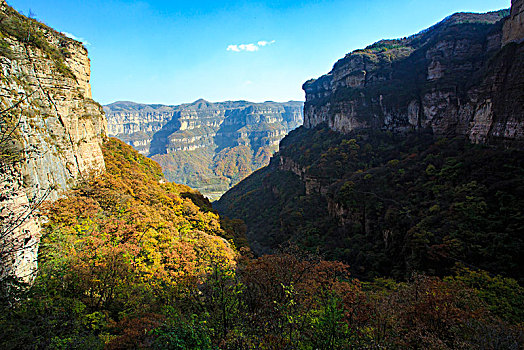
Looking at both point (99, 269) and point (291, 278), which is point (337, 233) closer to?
point (291, 278)

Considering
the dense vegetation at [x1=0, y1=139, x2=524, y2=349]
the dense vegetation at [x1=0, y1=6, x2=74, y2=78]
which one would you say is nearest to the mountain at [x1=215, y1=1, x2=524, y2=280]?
the dense vegetation at [x1=0, y1=139, x2=524, y2=349]

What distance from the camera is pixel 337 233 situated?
130 feet

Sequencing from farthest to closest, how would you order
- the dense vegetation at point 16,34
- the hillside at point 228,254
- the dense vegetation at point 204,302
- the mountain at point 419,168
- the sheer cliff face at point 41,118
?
the mountain at point 419,168 → the dense vegetation at point 16,34 → the sheer cliff face at point 41,118 → the hillside at point 228,254 → the dense vegetation at point 204,302

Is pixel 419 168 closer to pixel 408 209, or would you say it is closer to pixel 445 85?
pixel 408 209

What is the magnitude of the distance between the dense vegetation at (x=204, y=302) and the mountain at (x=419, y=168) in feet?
18.0

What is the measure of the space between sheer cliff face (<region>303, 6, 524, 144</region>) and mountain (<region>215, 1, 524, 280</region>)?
0.73 feet

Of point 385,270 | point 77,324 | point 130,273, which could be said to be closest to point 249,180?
point 385,270

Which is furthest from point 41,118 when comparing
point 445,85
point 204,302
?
point 445,85

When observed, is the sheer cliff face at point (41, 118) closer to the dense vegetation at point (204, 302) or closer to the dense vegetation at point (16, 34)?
the dense vegetation at point (16, 34)

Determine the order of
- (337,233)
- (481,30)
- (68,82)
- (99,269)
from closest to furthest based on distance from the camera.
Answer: (99,269) → (68,82) → (337,233) → (481,30)

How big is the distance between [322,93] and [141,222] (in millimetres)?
95808

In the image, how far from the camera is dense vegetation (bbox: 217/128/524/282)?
21.5 meters

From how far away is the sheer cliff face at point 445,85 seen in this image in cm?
3088

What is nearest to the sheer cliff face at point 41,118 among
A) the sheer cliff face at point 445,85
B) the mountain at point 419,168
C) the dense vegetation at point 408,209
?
the mountain at point 419,168
